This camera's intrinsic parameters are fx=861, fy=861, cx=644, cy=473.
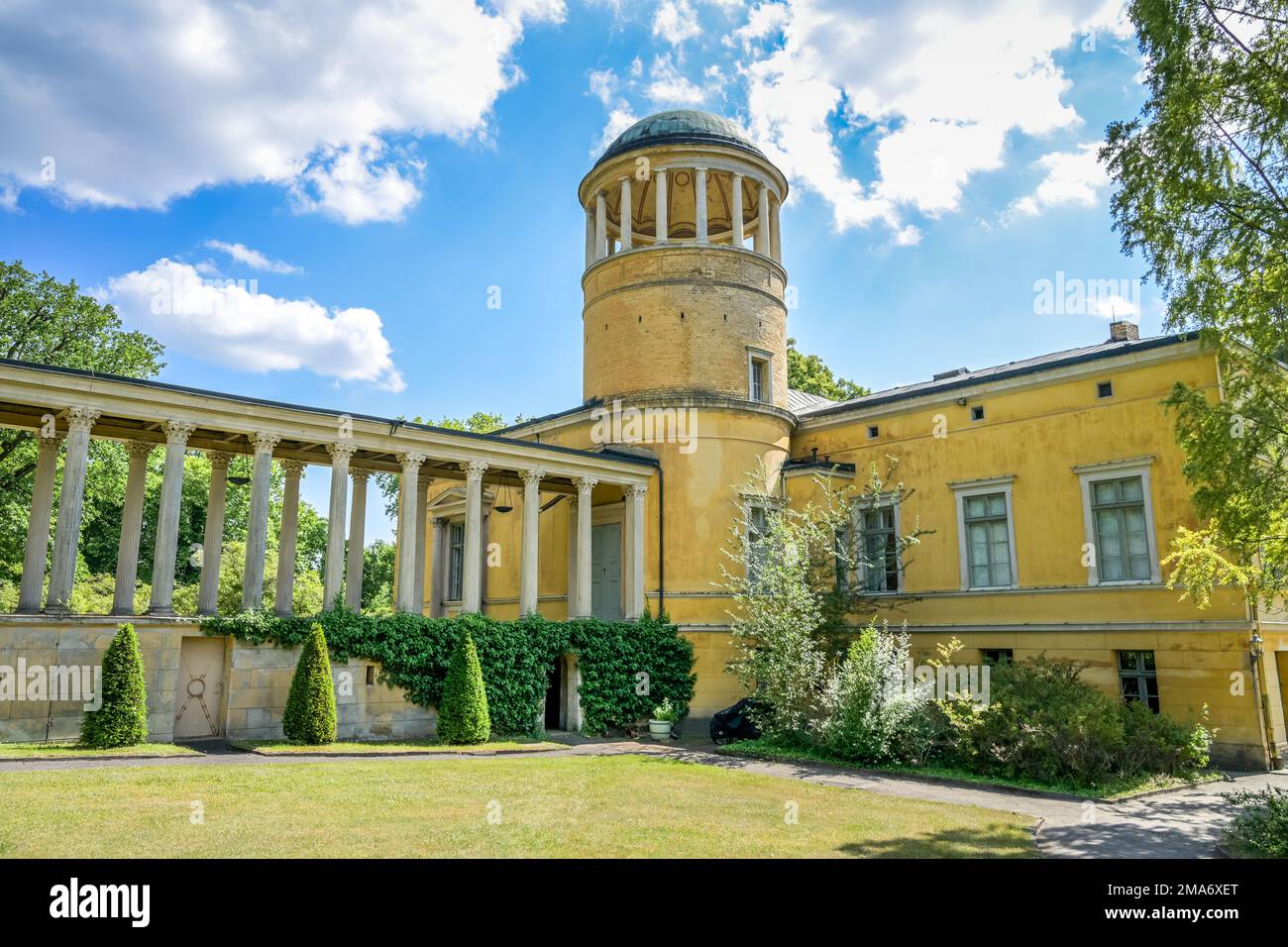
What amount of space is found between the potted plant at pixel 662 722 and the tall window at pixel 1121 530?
35.2ft

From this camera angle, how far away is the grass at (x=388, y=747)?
644 inches

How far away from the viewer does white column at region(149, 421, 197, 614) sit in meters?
17.8

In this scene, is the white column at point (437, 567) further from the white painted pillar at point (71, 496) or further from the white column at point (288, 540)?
the white painted pillar at point (71, 496)

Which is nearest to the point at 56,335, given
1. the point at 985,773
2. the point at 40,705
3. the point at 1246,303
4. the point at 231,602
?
the point at 231,602

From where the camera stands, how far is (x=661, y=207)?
26.2m

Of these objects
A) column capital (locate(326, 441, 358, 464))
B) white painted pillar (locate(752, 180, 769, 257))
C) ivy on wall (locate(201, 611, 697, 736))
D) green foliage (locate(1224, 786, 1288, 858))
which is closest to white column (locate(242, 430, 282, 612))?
ivy on wall (locate(201, 611, 697, 736))

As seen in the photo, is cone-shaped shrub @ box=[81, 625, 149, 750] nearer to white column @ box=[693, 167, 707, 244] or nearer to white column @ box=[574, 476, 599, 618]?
white column @ box=[574, 476, 599, 618]

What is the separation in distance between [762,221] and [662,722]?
15.8 m

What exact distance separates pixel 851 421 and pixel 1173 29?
1413 cm

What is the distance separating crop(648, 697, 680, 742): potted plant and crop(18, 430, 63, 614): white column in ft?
45.3

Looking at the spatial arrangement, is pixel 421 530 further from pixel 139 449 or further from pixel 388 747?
pixel 388 747

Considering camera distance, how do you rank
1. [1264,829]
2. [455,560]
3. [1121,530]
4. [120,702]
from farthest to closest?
[455,560] < [1121,530] < [120,702] < [1264,829]

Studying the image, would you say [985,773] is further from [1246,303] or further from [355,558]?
[355,558]

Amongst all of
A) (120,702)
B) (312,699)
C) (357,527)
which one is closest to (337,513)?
(357,527)
